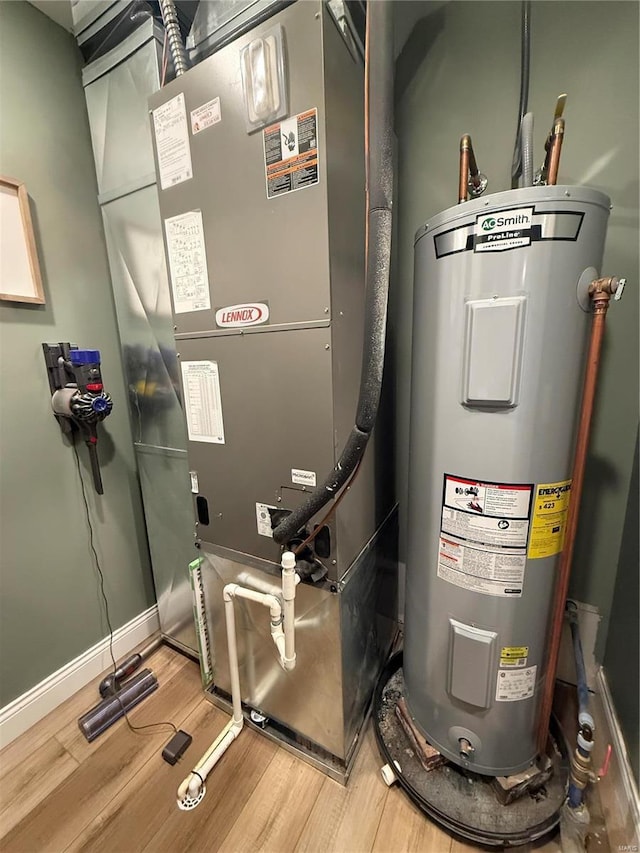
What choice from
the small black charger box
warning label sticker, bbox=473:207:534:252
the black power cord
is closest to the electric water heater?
warning label sticker, bbox=473:207:534:252

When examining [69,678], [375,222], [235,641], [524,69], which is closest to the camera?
[375,222]

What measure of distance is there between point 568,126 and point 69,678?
2.84m

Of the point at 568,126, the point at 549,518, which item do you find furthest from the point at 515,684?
the point at 568,126

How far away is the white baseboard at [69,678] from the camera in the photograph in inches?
52.6

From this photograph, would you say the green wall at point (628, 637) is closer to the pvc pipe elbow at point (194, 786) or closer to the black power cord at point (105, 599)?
the pvc pipe elbow at point (194, 786)

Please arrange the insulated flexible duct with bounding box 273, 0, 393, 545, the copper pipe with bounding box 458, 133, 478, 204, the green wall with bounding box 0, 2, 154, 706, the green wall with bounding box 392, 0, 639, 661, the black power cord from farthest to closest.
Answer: the black power cord → the green wall with bounding box 0, 2, 154, 706 → the green wall with bounding box 392, 0, 639, 661 → the copper pipe with bounding box 458, 133, 478, 204 → the insulated flexible duct with bounding box 273, 0, 393, 545

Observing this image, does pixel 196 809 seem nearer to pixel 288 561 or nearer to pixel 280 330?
pixel 288 561

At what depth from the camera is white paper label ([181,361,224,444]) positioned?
3.64 feet

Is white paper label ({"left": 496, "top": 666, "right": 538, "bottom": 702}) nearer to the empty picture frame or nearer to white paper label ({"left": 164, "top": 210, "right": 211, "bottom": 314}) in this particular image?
white paper label ({"left": 164, "top": 210, "right": 211, "bottom": 314})

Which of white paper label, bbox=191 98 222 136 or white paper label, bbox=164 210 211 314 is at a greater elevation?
white paper label, bbox=191 98 222 136

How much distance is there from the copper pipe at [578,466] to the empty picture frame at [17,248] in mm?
1808

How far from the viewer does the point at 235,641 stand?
1.25 metres

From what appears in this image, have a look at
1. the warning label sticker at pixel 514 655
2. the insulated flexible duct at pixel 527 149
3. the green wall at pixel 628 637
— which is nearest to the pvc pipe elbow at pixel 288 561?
the warning label sticker at pixel 514 655

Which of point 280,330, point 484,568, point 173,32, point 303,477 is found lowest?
point 484,568
